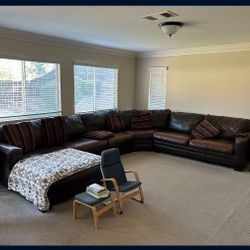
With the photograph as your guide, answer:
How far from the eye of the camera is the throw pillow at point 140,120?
20.2 ft

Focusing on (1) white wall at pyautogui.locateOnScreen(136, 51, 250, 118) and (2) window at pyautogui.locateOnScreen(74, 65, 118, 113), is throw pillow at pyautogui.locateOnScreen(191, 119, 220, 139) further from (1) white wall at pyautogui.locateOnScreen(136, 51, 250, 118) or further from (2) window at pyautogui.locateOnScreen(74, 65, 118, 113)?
(2) window at pyautogui.locateOnScreen(74, 65, 118, 113)

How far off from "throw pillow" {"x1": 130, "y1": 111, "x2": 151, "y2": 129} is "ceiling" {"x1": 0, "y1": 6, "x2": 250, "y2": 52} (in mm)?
1969

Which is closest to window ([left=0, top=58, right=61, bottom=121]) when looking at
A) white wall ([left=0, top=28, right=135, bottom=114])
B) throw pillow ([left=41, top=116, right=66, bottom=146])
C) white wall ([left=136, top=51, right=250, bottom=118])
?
white wall ([left=0, top=28, right=135, bottom=114])

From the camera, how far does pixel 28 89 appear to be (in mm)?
4762

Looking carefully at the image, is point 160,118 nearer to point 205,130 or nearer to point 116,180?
point 205,130

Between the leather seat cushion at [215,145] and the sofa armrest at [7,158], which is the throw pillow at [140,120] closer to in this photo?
the leather seat cushion at [215,145]

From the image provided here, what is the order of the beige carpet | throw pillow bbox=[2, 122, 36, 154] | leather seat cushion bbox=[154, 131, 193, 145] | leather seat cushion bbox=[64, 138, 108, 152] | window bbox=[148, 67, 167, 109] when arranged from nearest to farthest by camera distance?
1. the beige carpet
2. throw pillow bbox=[2, 122, 36, 154]
3. leather seat cushion bbox=[64, 138, 108, 152]
4. leather seat cushion bbox=[154, 131, 193, 145]
5. window bbox=[148, 67, 167, 109]

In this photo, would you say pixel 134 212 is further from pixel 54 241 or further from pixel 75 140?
pixel 75 140

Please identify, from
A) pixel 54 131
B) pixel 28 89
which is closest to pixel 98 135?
pixel 54 131

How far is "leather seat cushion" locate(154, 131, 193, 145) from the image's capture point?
5.21 metres

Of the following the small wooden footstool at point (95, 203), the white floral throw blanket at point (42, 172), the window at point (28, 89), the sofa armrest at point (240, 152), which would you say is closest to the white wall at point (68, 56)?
the window at point (28, 89)

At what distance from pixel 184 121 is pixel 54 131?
10.2ft
